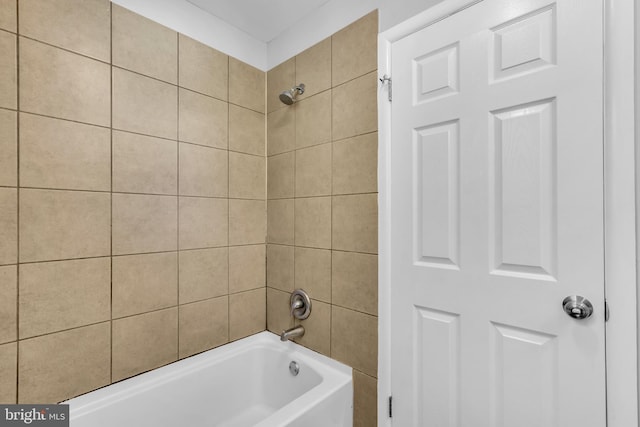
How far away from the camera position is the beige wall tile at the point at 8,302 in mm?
1158

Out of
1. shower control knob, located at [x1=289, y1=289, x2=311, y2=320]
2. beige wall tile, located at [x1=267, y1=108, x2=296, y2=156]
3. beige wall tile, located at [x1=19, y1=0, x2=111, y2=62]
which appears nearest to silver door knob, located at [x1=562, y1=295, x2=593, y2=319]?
shower control knob, located at [x1=289, y1=289, x2=311, y2=320]

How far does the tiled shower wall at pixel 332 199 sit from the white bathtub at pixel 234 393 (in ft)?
0.33

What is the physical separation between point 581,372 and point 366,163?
1072 mm

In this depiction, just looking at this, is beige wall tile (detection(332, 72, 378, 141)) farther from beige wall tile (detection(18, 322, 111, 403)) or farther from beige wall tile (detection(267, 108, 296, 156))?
beige wall tile (detection(18, 322, 111, 403))

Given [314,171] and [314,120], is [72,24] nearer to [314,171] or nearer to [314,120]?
[314,120]

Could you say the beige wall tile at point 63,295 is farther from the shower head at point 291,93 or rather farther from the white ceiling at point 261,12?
the white ceiling at point 261,12

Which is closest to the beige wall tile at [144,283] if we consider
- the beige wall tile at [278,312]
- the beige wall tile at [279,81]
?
the beige wall tile at [278,312]

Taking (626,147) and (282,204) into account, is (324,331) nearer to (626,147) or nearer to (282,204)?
(282,204)

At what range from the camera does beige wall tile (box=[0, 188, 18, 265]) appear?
1157mm

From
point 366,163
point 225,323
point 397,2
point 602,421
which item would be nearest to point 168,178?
point 225,323

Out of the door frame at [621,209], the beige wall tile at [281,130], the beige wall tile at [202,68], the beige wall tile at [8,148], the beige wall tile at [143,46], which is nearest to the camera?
the door frame at [621,209]

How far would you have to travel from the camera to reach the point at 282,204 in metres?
1.92

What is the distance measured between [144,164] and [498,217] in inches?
61.8

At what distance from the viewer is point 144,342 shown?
151cm
